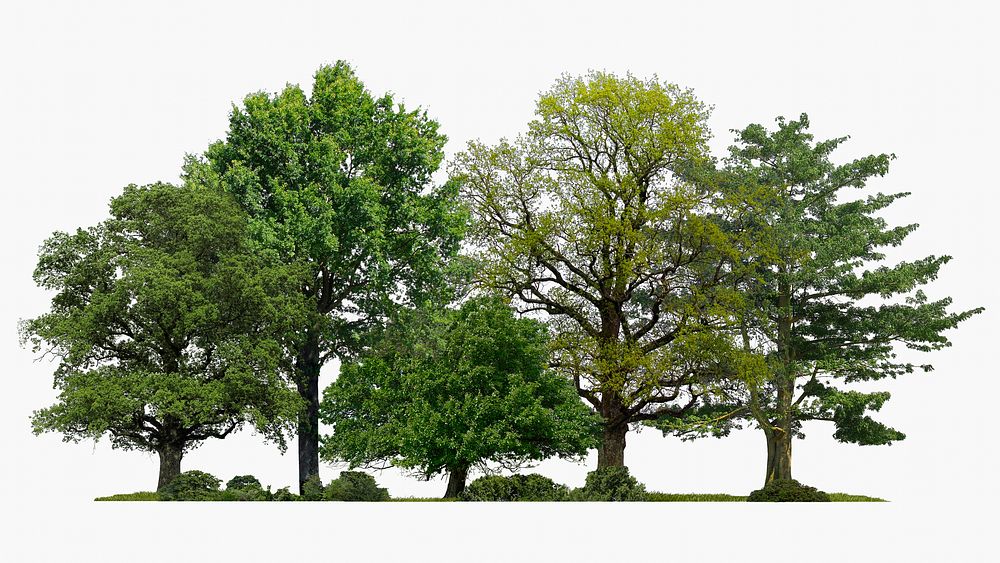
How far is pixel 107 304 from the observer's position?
26609mm

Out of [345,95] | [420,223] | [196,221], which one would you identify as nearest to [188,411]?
[196,221]

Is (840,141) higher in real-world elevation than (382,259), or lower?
higher

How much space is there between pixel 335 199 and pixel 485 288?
6.10 meters

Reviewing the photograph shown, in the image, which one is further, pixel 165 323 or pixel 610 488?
pixel 610 488

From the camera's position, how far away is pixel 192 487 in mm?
27156

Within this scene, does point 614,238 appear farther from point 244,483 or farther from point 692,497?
point 244,483

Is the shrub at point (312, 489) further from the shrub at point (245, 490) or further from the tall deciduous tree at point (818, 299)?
the tall deciduous tree at point (818, 299)

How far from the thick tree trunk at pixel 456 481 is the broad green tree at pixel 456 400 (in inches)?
1.3

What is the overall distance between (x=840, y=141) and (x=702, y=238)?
637cm

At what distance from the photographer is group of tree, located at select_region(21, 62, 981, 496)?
91.6ft

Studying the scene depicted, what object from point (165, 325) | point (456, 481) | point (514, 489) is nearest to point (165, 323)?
point (165, 325)

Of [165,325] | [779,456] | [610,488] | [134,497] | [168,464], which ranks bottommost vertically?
[134,497]

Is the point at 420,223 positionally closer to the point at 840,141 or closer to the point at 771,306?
the point at 771,306

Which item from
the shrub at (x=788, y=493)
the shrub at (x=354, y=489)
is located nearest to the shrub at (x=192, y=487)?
the shrub at (x=354, y=489)
